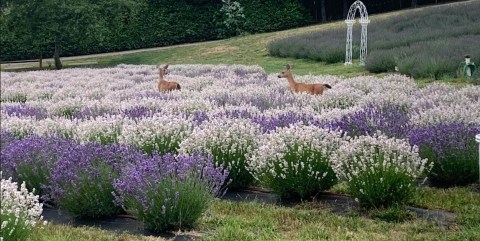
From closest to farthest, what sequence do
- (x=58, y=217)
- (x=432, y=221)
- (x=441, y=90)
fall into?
(x=432, y=221) < (x=58, y=217) < (x=441, y=90)

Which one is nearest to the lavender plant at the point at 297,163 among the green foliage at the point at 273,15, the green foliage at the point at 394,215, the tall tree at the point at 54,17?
the green foliage at the point at 394,215

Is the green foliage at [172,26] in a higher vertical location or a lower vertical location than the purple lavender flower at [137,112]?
higher

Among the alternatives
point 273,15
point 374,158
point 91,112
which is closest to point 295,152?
point 374,158

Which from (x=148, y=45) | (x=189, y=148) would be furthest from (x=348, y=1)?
(x=189, y=148)

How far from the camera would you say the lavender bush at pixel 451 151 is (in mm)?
6633

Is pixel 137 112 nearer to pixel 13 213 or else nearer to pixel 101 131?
pixel 101 131

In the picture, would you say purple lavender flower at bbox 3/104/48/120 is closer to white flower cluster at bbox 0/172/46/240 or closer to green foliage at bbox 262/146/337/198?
green foliage at bbox 262/146/337/198

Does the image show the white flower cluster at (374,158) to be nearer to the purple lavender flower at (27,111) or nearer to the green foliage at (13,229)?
the green foliage at (13,229)

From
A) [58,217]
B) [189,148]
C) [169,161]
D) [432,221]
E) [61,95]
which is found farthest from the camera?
[61,95]

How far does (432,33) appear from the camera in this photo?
71.8ft

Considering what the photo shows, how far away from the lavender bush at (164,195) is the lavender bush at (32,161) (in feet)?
5.24

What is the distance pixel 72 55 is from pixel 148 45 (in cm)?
479

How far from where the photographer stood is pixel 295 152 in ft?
21.3

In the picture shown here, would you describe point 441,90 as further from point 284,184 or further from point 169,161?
point 169,161
